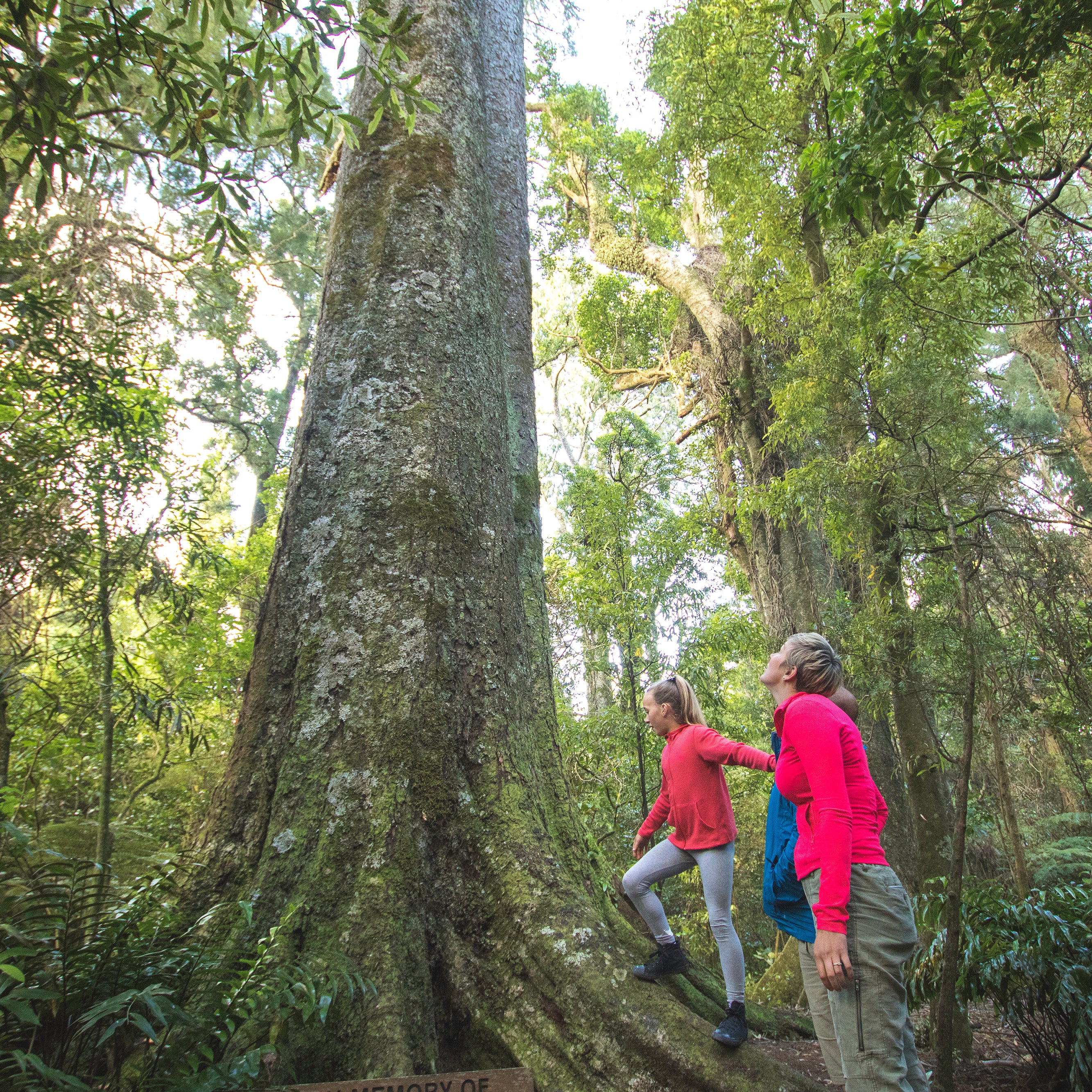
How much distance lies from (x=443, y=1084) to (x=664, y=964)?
92cm

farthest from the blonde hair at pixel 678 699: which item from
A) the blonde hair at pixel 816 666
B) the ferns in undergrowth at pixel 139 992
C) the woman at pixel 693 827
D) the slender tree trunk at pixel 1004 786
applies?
the slender tree trunk at pixel 1004 786

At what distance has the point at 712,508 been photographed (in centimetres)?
929

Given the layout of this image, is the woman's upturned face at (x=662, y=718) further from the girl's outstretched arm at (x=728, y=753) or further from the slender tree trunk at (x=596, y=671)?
the slender tree trunk at (x=596, y=671)

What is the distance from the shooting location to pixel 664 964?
7.75ft

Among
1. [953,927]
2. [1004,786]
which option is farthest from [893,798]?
[953,927]

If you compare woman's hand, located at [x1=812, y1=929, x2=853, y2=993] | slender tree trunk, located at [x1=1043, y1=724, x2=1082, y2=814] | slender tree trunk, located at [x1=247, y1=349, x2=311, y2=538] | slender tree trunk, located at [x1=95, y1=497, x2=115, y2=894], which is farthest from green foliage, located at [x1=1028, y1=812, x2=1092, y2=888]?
slender tree trunk, located at [x1=247, y1=349, x2=311, y2=538]

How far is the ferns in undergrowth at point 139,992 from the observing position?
1636mm

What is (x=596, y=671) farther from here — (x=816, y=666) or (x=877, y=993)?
(x=877, y=993)

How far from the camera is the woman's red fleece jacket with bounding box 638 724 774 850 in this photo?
107 inches

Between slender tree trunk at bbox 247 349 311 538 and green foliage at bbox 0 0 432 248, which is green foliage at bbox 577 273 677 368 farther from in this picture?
green foliage at bbox 0 0 432 248

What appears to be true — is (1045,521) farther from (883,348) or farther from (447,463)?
(447,463)

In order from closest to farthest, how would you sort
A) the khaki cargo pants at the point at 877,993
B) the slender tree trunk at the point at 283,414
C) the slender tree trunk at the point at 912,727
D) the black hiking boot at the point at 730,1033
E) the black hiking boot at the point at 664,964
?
the khaki cargo pants at the point at 877,993, the black hiking boot at the point at 730,1033, the black hiking boot at the point at 664,964, the slender tree trunk at the point at 912,727, the slender tree trunk at the point at 283,414

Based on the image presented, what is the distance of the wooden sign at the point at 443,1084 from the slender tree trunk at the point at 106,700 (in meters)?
1.29

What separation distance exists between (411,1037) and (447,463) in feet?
6.30
